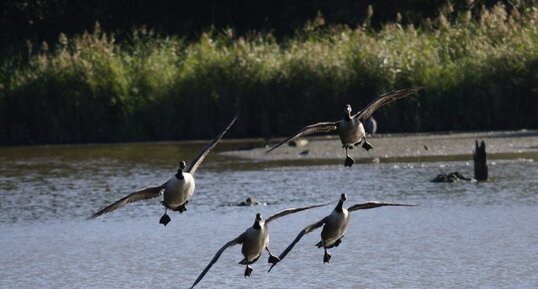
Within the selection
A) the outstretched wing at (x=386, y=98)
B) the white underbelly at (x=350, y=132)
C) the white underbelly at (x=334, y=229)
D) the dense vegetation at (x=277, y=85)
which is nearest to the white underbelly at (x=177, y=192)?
the white underbelly at (x=334, y=229)

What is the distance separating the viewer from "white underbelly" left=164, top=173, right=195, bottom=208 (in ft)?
45.2

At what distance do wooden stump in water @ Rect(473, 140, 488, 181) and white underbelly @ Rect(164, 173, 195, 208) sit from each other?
9972 mm

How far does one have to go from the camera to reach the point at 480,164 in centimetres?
2380

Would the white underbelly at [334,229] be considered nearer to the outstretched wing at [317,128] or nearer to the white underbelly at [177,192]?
the outstretched wing at [317,128]

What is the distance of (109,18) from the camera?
156ft

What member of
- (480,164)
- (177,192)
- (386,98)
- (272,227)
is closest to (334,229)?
(386,98)

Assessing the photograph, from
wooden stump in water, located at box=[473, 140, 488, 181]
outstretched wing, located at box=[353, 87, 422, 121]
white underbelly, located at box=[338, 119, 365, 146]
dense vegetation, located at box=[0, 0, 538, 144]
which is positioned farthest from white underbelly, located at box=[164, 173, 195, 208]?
dense vegetation, located at box=[0, 0, 538, 144]

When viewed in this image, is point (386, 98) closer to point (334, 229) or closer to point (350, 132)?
point (350, 132)

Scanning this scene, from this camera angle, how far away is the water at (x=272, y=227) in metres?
17.6

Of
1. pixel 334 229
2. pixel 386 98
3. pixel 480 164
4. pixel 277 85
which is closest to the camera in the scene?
pixel 386 98

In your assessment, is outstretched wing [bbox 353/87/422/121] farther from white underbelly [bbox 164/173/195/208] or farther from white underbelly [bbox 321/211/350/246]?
white underbelly [bbox 164/173/195/208]

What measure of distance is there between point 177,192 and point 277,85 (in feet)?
61.0

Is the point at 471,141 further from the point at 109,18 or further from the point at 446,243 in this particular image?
the point at 109,18

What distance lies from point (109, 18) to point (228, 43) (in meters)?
10.4
